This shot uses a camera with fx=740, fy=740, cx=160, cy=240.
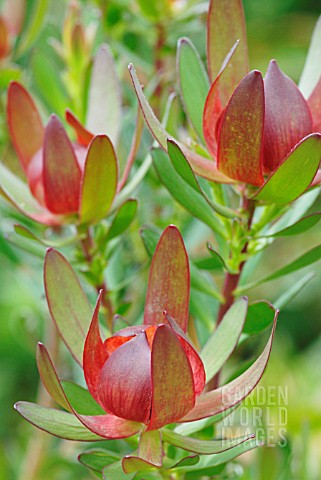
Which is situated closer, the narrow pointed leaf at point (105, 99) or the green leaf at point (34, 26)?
the narrow pointed leaf at point (105, 99)

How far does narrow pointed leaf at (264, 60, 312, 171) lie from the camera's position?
64cm

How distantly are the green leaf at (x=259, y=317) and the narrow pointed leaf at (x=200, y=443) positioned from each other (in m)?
0.13

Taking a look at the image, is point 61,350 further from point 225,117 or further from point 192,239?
point 225,117

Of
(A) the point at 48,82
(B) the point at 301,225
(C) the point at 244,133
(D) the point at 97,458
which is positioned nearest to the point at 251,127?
(C) the point at 244,133

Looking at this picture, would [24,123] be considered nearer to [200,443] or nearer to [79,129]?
[79,129]

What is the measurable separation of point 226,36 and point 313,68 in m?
0.10

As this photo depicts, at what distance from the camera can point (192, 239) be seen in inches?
40.4

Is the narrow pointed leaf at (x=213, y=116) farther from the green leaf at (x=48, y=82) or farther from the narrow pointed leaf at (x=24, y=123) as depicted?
the green leaf at (x=48, y=82)

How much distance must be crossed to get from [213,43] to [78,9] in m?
0.37

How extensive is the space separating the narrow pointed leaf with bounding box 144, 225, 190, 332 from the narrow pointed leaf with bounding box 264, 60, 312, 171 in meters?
0.12

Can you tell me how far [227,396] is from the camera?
2.08 feet

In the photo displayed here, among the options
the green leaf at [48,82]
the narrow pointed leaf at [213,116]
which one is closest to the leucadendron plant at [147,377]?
the narrow pointed leaf at [213,116]

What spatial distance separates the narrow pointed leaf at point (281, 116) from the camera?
2.09 feet

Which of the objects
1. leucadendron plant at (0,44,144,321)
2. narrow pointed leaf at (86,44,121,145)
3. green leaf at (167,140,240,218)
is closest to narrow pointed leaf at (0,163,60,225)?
leucadendron plant at (0,44,144,321)
